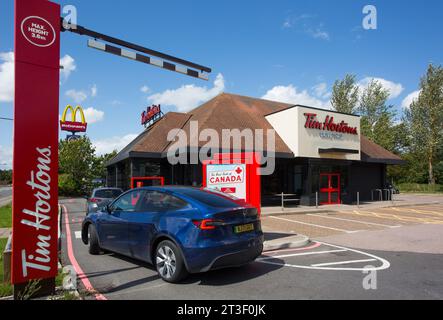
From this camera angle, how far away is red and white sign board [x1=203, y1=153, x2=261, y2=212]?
9195mm

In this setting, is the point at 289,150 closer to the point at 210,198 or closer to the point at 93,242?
the point at 93,242

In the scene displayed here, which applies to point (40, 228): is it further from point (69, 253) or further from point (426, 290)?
point (426, 290)

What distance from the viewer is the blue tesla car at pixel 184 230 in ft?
17.0

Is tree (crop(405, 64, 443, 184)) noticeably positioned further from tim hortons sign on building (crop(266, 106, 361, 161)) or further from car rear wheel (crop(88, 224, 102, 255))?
car rear wheel (crop(88, 224, 102, 255))

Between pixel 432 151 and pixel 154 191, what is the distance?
4934 centimetres

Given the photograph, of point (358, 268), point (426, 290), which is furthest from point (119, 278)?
point (426, 290)

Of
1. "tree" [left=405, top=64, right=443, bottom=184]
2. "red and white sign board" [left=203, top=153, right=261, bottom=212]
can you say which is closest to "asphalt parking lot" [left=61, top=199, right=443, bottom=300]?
"red and white sign board" [left=203, top=153, right=261, bottom=212]

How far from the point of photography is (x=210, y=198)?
5.98 meters

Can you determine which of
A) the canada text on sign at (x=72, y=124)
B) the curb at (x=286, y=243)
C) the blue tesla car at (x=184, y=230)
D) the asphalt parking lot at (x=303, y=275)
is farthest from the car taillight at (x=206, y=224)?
the canada text on sign at (x=72, y=124)

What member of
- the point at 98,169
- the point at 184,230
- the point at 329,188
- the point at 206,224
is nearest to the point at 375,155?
the point at 329,188

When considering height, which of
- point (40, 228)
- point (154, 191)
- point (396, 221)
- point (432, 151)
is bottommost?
point (396, 221)

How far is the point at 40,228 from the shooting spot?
4695 millimetres

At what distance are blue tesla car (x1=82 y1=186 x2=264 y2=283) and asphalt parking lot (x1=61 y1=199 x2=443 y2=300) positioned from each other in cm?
35

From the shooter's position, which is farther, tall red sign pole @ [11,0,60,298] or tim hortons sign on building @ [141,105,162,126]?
tim hortons sign on building @ [141,105,162,126]
